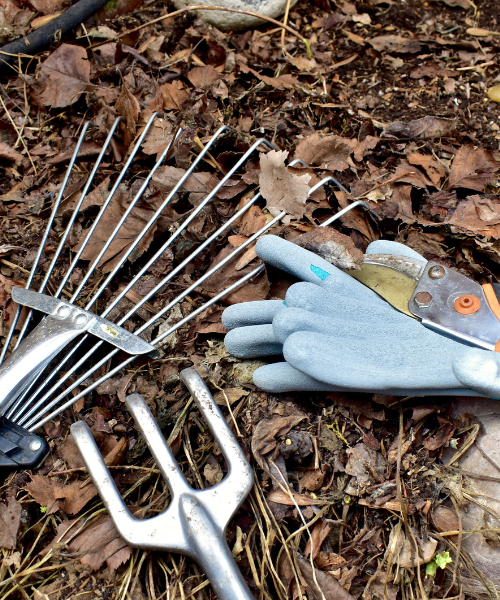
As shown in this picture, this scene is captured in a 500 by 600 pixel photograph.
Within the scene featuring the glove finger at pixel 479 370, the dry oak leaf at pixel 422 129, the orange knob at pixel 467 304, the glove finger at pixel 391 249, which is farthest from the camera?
the dry oak leaf at pixel 422 129

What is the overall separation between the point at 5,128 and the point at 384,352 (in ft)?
6.48

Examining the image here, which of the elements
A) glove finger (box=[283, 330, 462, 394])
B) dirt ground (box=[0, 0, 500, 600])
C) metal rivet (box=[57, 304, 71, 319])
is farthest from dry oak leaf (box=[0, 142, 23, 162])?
glove finger (box=[283, 330, 462, 394])

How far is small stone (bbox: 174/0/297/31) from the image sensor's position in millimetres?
2342

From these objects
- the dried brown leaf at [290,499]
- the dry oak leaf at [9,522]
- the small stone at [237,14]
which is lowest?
the dried brown leaf at [290,499]

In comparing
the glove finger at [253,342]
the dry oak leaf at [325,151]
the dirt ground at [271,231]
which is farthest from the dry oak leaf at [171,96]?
the glove finger at [253,342]

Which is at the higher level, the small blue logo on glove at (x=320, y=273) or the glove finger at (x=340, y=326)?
the small blue logo on glove at (x=320, y=273)

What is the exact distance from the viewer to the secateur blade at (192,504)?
1163 millimetres

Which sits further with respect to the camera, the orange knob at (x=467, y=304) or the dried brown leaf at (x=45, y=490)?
the dried brown leaf at (x=45, y=490)

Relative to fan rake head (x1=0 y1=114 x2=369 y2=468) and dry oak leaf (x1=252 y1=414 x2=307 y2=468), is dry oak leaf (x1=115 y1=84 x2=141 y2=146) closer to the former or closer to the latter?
fan rake head (x1=0 y1=114 x2=369 y2=468)

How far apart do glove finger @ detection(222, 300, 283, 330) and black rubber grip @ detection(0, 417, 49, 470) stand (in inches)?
26.3

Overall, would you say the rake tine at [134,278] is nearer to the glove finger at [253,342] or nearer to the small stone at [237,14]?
the glove finger at [253,342]

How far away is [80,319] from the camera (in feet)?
4.93

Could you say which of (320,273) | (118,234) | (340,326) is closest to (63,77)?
(118,234)

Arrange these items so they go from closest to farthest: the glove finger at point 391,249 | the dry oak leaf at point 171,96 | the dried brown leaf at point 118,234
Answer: the glove finger at point 391,249 < the dried brown leaf at point 118,234 < the dry oak leaf at point 171,96
